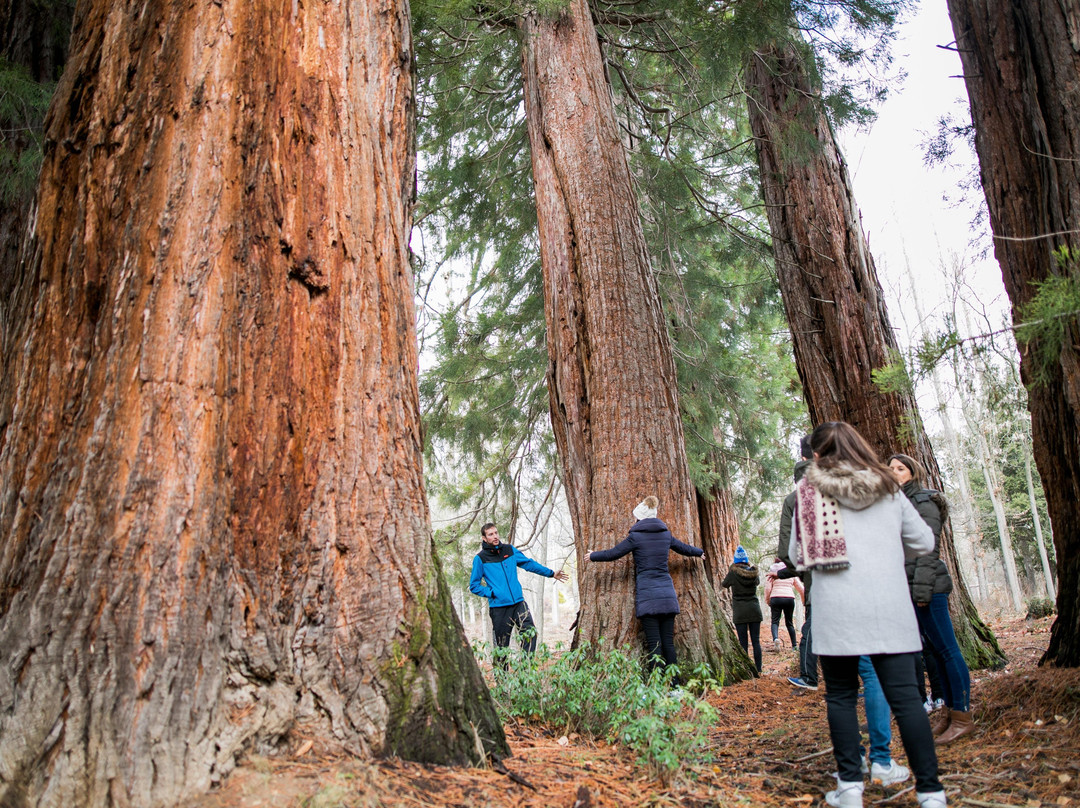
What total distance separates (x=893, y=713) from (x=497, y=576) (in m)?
4.61

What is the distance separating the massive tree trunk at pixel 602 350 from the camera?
229 inches

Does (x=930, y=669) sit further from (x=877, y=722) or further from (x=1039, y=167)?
(x=1039, y=167)

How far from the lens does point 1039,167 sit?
4027 mm

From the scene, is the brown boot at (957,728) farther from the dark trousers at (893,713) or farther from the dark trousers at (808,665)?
the dark trousers at (808,665)

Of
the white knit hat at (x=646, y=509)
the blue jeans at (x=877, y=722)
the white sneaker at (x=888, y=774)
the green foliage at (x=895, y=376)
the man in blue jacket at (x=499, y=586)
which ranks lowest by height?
the white sneaker at (x=888, y=774)

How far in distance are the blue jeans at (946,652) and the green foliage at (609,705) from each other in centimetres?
147

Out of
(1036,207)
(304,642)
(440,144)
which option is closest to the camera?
(304,642)

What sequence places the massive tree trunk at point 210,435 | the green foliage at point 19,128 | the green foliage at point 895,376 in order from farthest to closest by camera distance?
the green foliage at point 19,128 → the green foliage at point 895,376 → the massive tree trunk at point 210,435

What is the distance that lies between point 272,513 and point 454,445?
831 centimetres

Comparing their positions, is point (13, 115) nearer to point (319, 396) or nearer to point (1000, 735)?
point (319, 396)

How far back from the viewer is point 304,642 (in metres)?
2.42

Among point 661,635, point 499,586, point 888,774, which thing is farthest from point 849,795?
point 499,586

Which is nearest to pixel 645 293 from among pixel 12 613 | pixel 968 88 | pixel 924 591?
pixel 968 88

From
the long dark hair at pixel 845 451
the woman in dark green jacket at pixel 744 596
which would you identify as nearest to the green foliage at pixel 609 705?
the long dark hair at pixel 845 451
